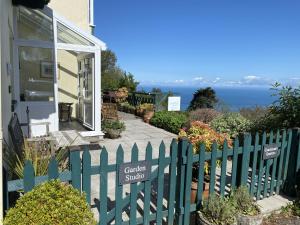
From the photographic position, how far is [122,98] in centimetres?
1702

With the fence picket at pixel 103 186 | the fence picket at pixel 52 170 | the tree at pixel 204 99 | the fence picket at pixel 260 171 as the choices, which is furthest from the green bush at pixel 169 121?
the fence picket at pixel 52 170

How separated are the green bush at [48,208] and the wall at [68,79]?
25.2 ft

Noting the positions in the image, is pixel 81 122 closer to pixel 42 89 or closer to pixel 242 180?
pixel 42 89

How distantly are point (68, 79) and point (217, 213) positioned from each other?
25.4 ft

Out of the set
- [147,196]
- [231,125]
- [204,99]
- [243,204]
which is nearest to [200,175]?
[243,204]

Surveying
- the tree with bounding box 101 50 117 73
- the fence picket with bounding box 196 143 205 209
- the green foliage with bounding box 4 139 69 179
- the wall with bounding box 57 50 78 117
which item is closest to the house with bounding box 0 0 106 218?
the wall with bounding box 57 50 78 117

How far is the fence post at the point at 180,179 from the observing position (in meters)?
3.55

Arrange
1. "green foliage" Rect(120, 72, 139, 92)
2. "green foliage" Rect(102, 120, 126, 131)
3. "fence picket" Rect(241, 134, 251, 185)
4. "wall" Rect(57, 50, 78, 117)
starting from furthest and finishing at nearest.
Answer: "green foliage" Rect(120, 72, 139, 92) → "wall" Rect(57, 50, 78, 117) → "green foliage" Rect(102, 120, 126, 131) → "fence picket" Rect(241, 134, 251, 185)

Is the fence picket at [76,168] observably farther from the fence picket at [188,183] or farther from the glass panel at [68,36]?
the glass panel at [68,36]

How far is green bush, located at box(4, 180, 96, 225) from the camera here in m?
2.19

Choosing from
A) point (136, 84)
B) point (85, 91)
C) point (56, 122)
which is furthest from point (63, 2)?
point (136, 84)

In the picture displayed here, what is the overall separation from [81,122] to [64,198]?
7.08m

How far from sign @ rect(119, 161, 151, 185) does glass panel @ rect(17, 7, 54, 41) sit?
513 centimetres

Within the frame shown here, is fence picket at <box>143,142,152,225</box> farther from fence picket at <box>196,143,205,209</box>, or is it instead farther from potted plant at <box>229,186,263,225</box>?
potted plant at <box>229,186,263,225</box>
